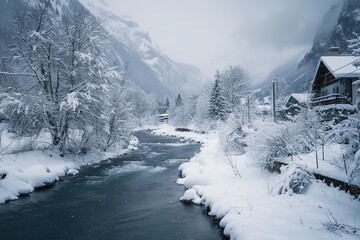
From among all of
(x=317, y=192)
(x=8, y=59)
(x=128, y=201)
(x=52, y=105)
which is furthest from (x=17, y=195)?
(x=317, y=192)

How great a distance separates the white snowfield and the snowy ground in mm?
8670

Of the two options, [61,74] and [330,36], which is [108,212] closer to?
[61,74]

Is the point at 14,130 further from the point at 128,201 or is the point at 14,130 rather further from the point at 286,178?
the point at 286,178

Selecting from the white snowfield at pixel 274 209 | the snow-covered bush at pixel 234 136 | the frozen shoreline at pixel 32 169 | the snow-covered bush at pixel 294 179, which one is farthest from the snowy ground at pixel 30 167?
the snow-covered bush at pixel 294 179

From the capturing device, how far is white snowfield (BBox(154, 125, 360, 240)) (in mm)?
8125

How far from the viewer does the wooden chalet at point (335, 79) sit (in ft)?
83.9

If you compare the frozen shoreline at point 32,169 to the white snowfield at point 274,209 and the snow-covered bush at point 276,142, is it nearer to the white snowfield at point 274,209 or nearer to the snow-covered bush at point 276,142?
the white snowfield at point 274,209

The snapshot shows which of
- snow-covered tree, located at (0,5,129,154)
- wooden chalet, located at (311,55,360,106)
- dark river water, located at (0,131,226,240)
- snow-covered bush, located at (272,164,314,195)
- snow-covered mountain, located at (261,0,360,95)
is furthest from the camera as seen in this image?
snow-covered mountain, located at (261,0,360,95)

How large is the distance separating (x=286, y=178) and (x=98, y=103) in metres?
16.2

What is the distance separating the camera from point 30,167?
17.2 metres

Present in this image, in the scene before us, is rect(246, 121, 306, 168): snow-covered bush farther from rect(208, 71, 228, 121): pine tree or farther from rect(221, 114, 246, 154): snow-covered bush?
rect(208, 71, 228, 121): pine tree

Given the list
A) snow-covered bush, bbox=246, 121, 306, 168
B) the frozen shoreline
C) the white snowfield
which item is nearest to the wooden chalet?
snow-covered bush, bbox=246, 121, 306, 168

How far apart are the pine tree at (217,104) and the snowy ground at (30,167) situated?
28537 millimetres

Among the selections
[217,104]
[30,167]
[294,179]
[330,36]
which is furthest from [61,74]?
[330,36]
